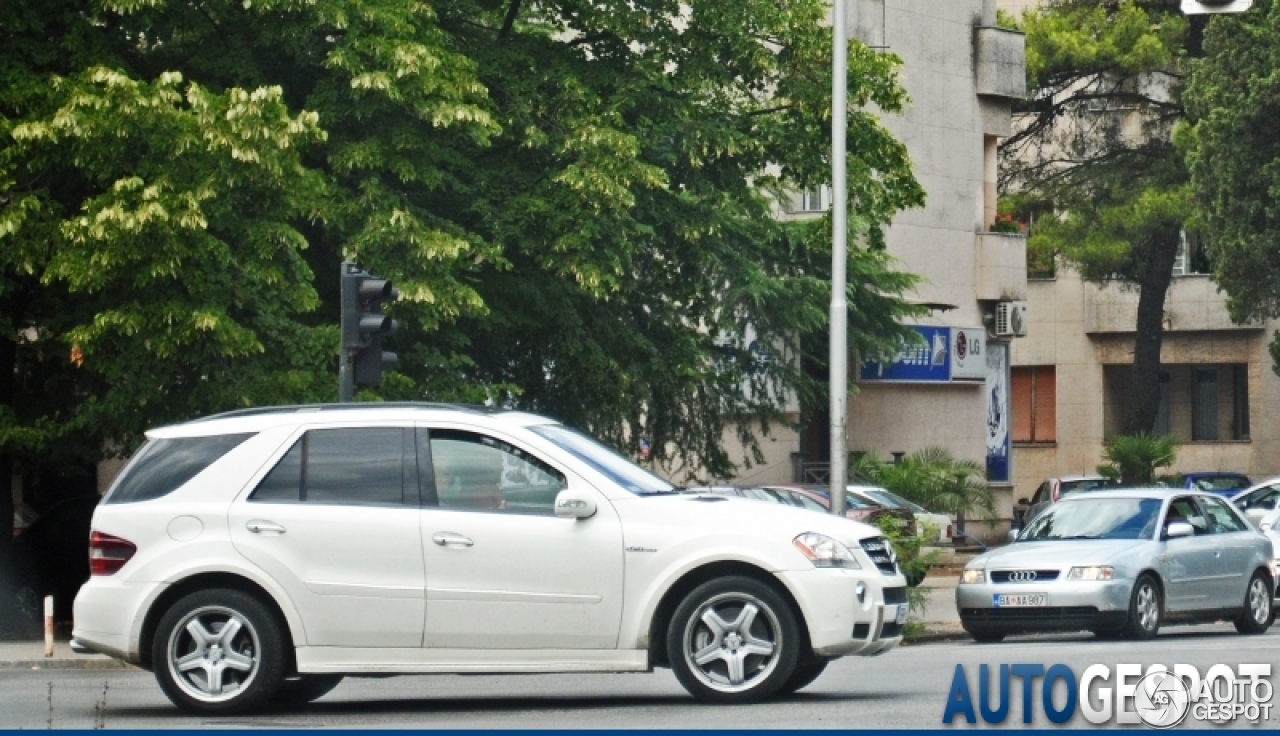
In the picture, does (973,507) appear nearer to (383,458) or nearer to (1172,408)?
(383,458)

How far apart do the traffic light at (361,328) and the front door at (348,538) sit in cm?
469

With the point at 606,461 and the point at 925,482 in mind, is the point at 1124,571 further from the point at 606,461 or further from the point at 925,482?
the point at 606,461

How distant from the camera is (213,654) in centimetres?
1245

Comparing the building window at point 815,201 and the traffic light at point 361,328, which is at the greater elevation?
the building window at point 815,201

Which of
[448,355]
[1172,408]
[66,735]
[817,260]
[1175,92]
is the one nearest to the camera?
[66,735]

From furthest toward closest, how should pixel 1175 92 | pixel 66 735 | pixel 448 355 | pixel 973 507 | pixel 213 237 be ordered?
pixel 1175 92, pixel 973 507, pixel 448 355, pixel 213 237, pixel 66 735

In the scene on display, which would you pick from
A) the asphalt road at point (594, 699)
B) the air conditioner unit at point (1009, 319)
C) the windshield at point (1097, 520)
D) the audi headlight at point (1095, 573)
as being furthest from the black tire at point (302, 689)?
the air conditioner unit at point (1009, 319)

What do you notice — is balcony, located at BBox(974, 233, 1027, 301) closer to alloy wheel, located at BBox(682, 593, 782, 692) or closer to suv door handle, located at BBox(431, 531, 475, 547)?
alloy wheel, located at BBox(682, 593, 782, 692)

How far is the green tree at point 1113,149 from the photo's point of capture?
47.6 metres

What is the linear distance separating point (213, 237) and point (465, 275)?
3.79 metres

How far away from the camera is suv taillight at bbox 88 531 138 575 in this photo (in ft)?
41.6

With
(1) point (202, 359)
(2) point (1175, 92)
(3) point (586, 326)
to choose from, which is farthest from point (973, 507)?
(2) point (1175, 92)

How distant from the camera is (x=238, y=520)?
41.2 ft

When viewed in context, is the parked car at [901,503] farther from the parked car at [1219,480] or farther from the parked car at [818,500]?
the parked car at [1219,480]
